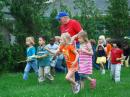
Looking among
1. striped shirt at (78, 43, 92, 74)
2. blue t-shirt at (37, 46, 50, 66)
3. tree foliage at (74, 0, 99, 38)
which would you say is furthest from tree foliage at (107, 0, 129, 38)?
striped shirt at (78, 43, 92, 74)

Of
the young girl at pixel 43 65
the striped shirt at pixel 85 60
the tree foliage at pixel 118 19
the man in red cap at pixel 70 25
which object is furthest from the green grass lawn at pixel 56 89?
the tree foliage at pixel 118 19

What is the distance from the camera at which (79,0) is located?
103ft

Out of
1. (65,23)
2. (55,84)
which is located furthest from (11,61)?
(65,23)

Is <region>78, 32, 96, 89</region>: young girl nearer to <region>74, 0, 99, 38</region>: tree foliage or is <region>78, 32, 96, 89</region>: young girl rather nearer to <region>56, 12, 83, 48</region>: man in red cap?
<region>56, 12, 83, 48</region>: man in red cap

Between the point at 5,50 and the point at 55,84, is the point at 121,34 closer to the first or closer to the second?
the point at 5,50

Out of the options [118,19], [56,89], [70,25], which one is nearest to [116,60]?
[70,25]

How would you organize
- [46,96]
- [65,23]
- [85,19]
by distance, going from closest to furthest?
[46,96] < [65,23] < [85,19]

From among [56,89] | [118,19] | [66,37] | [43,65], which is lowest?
[118,19]

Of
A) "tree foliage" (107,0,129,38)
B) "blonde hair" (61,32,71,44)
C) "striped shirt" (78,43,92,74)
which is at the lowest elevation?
"tree foliage" (107,0,129,38)

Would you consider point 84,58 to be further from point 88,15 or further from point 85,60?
point 88,15

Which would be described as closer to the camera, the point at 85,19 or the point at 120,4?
the point at 85,19

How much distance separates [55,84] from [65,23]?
257 centimetres

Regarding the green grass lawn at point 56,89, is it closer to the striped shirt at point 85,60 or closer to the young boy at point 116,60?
the young boy at point 116,60

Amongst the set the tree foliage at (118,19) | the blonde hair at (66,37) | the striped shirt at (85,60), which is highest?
the blonde hair at (66,37)
